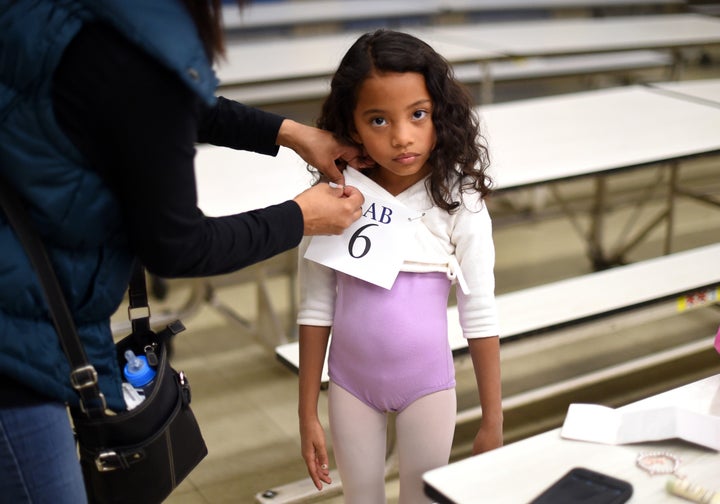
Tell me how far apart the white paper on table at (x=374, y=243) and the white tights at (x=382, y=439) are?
0.78ft

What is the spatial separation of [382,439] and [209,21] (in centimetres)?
84

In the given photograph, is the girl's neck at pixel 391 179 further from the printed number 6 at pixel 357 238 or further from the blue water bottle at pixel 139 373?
the blue water bottle at pixel 139 373

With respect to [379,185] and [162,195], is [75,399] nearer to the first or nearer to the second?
[162,195]

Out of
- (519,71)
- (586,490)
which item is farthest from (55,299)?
(519,71)

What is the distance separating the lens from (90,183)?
1228 millimetres

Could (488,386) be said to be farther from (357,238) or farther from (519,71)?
(519,71)

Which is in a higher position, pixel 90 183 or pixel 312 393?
pixel 90 183

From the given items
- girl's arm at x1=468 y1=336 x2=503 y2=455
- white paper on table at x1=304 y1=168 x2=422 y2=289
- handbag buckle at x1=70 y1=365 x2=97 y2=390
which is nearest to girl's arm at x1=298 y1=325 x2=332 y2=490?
white paper on table at x1=304 y1=168 x2=422 y2=289

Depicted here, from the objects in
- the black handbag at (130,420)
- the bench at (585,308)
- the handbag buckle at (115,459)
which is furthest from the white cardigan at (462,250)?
the bench at (585,308)

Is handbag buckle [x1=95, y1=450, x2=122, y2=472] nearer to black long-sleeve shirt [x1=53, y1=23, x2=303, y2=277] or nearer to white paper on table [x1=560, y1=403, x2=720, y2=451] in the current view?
black long-sleeve shirt [x1=53, y1=23, x2=303, y2=277]

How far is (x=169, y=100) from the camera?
3.90 feet

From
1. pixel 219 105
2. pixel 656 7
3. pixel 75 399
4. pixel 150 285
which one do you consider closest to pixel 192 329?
pixel 150 285

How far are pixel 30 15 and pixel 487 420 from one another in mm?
990

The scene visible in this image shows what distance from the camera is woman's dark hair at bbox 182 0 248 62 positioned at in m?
1.24
